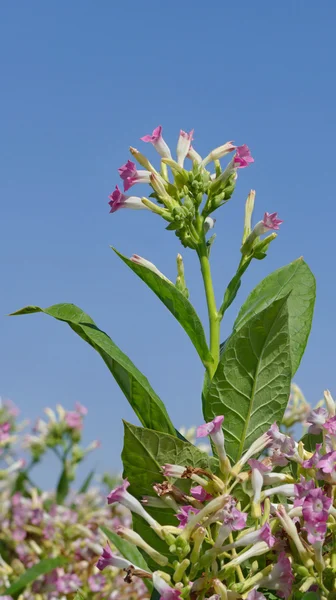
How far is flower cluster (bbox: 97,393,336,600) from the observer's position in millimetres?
1225

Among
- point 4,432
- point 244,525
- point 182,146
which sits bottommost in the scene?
point 244,525

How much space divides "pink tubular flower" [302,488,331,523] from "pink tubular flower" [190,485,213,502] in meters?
0.17

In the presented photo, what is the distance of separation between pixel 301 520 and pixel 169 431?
1.06ft

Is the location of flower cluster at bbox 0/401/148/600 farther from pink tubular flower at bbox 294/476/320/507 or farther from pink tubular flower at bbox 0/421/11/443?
pink tubular flower at bbox 294/476/320/507

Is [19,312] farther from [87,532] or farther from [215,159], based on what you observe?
[87,532]

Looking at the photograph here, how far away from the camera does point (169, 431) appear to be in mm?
1488

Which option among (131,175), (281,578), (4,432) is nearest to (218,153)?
(131,175)

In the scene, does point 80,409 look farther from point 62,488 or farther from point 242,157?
point 242,157

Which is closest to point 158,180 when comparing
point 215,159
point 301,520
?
point 215,159

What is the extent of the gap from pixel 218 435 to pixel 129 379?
0.23 m

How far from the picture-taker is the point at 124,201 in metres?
1.96

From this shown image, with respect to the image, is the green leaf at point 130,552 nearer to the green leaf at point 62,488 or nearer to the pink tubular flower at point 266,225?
the pink tubular flower at point 266,225

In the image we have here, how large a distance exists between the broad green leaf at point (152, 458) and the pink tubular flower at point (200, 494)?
0.04m

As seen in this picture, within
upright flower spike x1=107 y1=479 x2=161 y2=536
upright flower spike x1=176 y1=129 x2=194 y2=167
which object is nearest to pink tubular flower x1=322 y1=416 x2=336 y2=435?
upright flower spike x1=107 y1=479 x2=161 y2=536
